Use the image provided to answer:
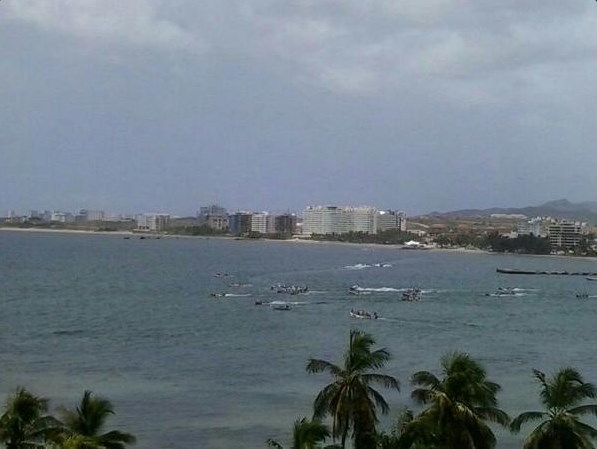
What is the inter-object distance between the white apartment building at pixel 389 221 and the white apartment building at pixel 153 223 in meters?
46.4

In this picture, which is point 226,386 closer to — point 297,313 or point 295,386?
point 295,386

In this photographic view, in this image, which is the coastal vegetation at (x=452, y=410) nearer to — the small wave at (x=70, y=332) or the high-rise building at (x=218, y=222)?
the small wave at (x=70, y=332)

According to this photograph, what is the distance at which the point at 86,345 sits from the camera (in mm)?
29250

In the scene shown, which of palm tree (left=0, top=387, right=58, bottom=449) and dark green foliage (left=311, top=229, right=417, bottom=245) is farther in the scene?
dark green foliage (left=311, top=229, right=417, bottom=245)

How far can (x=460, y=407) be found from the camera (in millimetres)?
9883

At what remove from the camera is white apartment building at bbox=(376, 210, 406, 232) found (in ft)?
587

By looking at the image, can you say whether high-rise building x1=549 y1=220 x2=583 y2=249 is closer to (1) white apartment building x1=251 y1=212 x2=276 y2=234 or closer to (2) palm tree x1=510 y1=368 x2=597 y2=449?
(1) white apartment building x1=251 y1=212 x2=276 y2=234

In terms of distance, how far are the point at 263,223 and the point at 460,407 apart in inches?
6683

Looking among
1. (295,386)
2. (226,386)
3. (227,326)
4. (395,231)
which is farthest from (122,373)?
(395,231)

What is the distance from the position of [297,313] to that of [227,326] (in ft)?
16.9

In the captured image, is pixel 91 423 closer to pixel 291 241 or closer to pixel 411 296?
pixel 411 296

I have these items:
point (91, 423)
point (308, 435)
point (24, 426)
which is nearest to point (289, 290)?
point (24, 426)

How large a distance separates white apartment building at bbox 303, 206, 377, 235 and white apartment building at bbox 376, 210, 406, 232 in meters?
2.31

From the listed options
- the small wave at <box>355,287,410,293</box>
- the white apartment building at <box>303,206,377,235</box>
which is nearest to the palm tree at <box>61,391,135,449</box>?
the small wave at <box>355,287,410,293</box>
